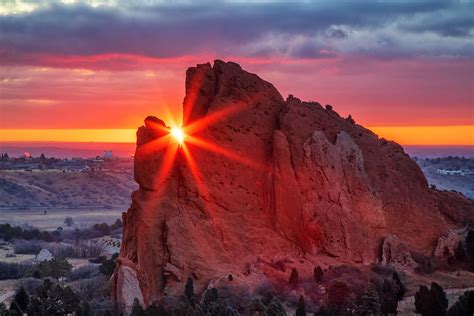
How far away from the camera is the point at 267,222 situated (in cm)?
3114

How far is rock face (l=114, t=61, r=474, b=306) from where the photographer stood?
28.9 meters

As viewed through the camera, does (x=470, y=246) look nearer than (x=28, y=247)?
Yes

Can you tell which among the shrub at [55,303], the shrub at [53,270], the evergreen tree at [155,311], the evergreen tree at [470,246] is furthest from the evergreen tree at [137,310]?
the shrub at [53,270]

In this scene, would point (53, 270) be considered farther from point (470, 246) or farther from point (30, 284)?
point (470, 246)

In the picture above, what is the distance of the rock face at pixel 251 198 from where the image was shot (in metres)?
28.9

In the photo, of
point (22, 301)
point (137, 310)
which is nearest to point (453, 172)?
point (22, 301)

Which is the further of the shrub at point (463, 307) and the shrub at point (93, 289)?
the shrub at point (93, 289)

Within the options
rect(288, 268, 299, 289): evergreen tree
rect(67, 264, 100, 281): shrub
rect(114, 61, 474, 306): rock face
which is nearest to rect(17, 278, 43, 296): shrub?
rect(67, 264, 100, 281): shrub

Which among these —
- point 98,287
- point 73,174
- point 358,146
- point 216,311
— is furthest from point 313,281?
point 73,174

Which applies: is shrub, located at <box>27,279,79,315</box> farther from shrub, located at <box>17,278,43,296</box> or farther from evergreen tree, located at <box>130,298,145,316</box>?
shrub, located at <box>17,278,43,296</box>

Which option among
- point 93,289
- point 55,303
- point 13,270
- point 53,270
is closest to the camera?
point 55,303

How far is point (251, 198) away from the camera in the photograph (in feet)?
102

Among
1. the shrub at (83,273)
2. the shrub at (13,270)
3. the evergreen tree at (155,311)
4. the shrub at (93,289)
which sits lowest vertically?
the shrub at (13,270)

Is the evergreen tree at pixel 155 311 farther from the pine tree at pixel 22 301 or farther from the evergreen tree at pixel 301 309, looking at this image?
the pine tree at pixel 22 301
